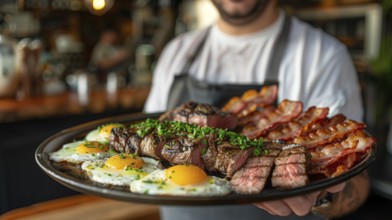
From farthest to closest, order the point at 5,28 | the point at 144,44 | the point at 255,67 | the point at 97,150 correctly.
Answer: the point at 144,44 < the point at 5,28 < the point at 255,67 < the point at 97,150

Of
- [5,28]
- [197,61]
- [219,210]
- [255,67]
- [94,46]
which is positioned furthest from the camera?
[94,46]

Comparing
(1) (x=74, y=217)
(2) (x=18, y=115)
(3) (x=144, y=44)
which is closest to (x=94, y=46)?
(3) (x=144, y=44)

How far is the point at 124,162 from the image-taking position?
1.39 metres

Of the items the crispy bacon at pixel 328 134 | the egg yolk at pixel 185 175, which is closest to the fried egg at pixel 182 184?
the egg yolk at pixel 185 175

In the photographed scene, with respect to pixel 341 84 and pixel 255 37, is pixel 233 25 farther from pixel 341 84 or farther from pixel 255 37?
pixel 341 84

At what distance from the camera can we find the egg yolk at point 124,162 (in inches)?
53.9

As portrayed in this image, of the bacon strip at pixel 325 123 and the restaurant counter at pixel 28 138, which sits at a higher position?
the bacon strip at pixel 325 123

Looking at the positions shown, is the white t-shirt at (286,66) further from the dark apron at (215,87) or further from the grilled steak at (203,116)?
the grilled steak at (203,116)

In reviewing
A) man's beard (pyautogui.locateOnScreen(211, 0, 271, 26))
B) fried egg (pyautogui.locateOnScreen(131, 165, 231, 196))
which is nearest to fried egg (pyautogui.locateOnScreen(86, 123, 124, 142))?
fried egg (pyautogui.locateOnScreen(131, 165, 231, 196))

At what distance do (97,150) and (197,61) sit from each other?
3.95ft

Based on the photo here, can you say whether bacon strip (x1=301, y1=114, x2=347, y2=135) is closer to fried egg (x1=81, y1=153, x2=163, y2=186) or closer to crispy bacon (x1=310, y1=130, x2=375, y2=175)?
crispy bacon (x1=310, y1=130, x2=375, y2=175)

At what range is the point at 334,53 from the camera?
89.8 inches

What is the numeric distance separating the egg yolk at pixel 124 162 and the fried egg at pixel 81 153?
10 centimetres

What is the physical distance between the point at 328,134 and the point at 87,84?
4203 mm
